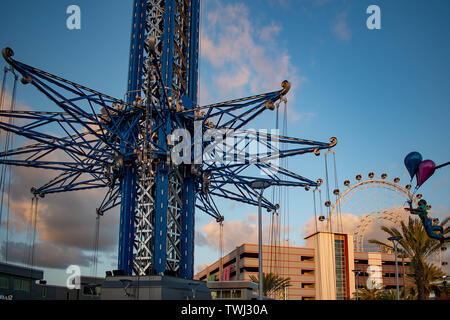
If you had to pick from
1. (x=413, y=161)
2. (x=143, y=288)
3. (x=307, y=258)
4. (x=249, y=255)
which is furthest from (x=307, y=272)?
(x=413, y=161)

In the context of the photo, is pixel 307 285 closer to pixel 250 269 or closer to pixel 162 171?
pixel 250 269

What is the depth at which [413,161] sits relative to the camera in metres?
18.5

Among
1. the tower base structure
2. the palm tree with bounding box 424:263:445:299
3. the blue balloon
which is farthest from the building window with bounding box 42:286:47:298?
the blue balloon

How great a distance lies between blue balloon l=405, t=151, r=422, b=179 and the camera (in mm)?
18461

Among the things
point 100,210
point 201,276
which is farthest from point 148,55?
point 201,276

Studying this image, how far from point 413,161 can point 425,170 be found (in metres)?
0.99

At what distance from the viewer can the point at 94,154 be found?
102ft

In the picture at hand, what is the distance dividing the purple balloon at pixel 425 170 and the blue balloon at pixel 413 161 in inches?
15.8

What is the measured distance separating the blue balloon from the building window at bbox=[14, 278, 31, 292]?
39.4 metres

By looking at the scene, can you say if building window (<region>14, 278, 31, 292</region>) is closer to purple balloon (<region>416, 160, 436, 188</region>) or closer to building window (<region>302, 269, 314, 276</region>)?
purple balloon (<region>416, 160, 436, 188</region>)

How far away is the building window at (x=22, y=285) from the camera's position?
44.5m

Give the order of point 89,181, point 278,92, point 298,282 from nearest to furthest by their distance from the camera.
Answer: point 278,92
point 89,181
point 298,282
